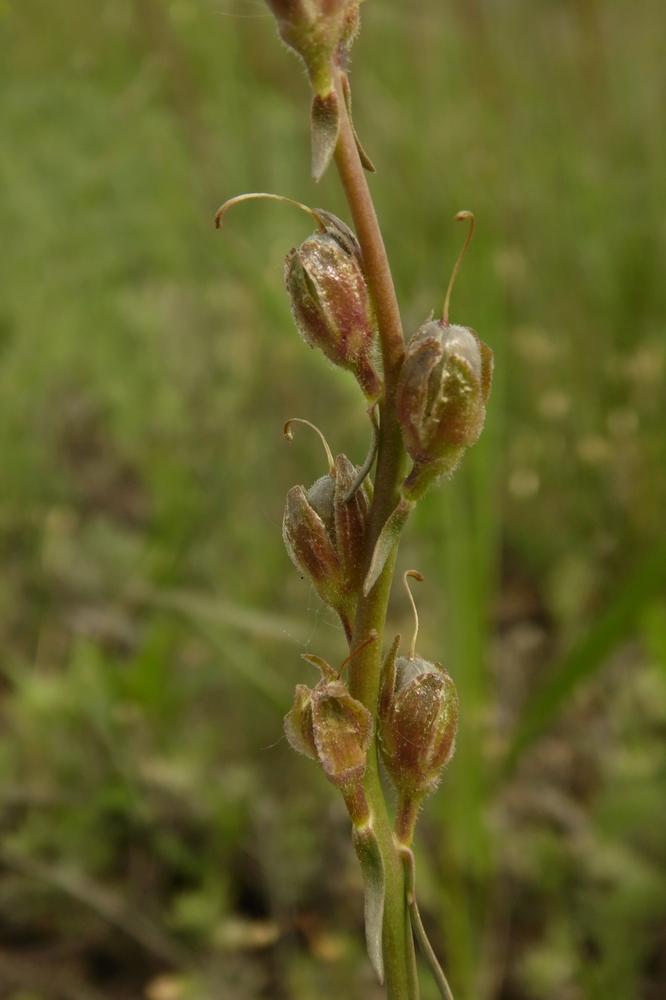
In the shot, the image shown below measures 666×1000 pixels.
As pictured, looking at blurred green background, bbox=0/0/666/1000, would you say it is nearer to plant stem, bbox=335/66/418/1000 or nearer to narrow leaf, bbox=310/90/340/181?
plant stem, bbox=335/66/418/1000

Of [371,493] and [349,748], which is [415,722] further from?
[371,493]

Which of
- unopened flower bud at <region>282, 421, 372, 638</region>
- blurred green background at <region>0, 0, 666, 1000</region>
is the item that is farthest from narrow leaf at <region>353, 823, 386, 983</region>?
A: blurred green background at <region>0, 0, 666, 1000</region>

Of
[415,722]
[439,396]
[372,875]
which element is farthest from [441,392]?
[372,875]

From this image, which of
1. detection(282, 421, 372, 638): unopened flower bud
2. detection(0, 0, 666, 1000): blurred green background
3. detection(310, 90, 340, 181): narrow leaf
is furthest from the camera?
detection(0, 0, 666, 1000): blurred green background

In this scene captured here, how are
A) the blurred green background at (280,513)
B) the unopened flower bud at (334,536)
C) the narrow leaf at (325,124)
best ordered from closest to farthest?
the narrow leaf at (325,124)
the unopened flower bud at (334,536)
the blurred green background at (280,513)

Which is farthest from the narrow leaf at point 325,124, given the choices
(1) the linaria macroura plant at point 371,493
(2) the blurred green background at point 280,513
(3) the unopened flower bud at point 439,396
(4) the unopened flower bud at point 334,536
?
(2) the blurred green background at point 280,513

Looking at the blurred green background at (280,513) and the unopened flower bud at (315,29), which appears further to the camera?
the blurred green background at (280,513)

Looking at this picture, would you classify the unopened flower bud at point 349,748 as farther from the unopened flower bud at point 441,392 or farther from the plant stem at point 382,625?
the unopened flower bud at point 441,392

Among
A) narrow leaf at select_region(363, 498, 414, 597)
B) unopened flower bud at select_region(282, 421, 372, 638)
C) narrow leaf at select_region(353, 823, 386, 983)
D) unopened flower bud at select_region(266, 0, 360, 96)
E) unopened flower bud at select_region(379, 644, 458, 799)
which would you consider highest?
unopened flower bud at select_region(266, 0, 360, 96)
